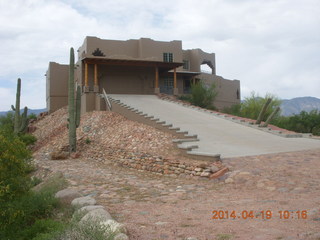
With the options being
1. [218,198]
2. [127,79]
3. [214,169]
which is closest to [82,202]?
[218,198]

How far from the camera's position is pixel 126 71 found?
25250 millimetres

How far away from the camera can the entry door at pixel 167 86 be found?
26.4 meters

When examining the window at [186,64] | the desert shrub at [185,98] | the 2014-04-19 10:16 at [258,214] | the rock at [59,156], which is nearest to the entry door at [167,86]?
the desert shrub at [185,98]

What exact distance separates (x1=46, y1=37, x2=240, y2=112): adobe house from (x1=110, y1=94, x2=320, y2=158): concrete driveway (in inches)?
206

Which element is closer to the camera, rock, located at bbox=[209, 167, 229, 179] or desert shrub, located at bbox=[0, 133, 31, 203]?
desert shrub, located at bbox=[0, 133, 31, 203]

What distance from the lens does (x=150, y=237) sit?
13.3ft

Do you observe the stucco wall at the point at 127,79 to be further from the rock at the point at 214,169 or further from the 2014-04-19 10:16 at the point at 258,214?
the 2014-04-19 10:16 at the point at 258,214

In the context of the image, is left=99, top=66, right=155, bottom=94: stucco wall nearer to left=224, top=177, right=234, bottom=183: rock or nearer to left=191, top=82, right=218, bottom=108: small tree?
left=191, top=82, right=218, bottom=108: small tree

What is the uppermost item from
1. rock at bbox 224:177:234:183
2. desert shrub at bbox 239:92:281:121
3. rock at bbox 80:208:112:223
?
desert shrub at bbox 239:92:281:121

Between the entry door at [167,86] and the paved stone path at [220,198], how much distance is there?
16.5m

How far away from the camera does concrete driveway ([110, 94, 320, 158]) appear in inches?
414

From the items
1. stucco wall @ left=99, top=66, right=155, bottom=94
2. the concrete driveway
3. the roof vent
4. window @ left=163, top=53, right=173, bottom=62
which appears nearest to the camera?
the concrete driveway

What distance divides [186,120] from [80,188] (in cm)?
872

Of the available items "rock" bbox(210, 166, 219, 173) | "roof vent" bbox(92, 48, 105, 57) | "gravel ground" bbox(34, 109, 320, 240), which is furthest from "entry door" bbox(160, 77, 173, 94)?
"rock" bbox(210, 166, 219, 173)
